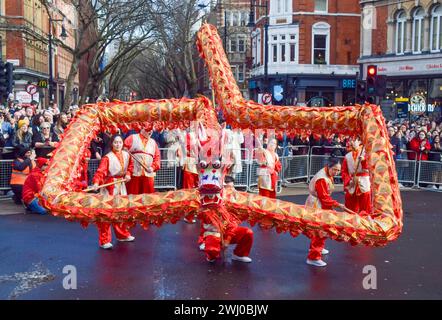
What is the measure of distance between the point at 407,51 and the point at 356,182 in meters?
25.9

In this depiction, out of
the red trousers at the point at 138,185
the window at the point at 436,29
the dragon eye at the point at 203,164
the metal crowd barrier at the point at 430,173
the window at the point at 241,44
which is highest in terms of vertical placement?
the window at the point at 241,44

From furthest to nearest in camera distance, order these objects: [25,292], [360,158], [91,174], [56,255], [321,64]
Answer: [321,64], [91,174], [360,158], [56,255], [25,292]

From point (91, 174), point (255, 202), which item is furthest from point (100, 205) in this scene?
point (91, 174)

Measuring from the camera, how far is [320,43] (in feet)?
135

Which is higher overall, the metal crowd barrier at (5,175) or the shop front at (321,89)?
the shop front at (321,89)

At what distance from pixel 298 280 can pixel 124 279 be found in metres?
2.08

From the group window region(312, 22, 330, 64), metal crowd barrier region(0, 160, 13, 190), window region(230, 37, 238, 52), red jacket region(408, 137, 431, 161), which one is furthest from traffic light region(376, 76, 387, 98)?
window region(230, 37, 238, 52)

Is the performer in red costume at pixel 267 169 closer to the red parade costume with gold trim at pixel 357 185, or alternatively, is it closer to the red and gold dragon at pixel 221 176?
the red parade costume with gold trim at pixel 357 185

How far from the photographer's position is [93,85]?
3061cm

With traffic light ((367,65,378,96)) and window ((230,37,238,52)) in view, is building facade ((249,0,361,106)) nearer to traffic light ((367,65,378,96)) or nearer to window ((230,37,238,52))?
traffic light ((367,65,378,96))

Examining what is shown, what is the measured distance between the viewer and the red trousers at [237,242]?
8023mm

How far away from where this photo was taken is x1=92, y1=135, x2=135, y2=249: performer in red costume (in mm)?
9086

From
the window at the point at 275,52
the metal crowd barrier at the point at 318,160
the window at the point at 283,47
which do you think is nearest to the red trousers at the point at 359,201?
the metal crowd barrier at the point at 318,160
